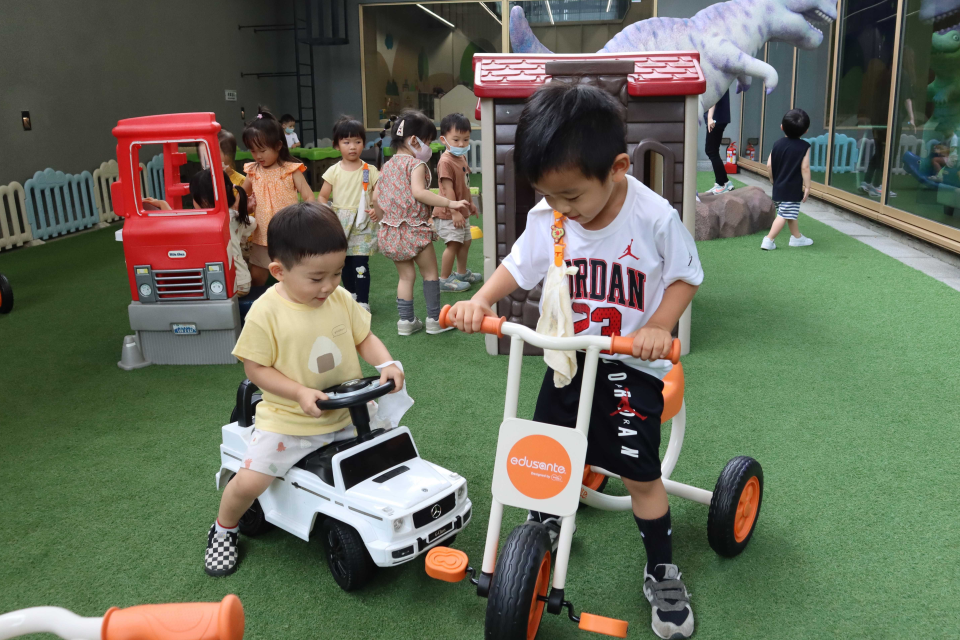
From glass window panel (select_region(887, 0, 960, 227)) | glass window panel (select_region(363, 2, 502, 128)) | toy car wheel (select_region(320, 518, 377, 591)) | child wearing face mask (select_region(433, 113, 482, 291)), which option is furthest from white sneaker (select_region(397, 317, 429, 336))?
glass window panel (select_region(363, 2, 502, 128))

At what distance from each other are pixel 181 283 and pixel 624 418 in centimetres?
271

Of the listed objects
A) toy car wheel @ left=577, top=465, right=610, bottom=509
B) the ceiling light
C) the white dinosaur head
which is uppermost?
the ceiling light

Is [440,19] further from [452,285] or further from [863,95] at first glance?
[452,285]

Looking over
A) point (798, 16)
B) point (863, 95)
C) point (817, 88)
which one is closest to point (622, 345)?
point (798, 16)

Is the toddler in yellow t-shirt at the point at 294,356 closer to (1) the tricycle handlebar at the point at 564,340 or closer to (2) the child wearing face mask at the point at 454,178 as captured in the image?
(1) the tricycle handlebar at the point at 564,340

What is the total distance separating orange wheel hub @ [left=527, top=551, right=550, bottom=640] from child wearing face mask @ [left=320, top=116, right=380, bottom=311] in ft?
9.76

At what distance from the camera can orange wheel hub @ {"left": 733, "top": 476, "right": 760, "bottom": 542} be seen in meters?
2.00

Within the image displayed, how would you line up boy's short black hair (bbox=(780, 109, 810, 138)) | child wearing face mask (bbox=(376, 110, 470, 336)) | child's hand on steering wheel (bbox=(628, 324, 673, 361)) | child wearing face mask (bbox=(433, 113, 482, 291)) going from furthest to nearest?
boy's short black hair (bbox=(780, 109, 810, 138)), child wearing face mask (bbox=(433, 113, 482, 291)), child wearing face mask (bbox=(376, 110, 470, 336)), child's hand on steering wheel (bbox=(628, 324, 673, 361))

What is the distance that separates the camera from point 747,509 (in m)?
2.05

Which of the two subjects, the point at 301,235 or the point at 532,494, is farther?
the point at 301,235

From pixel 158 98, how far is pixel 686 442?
9357 millimetres

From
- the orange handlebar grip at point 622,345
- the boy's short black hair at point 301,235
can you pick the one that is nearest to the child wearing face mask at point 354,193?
the boy's short black hair at point 301,235

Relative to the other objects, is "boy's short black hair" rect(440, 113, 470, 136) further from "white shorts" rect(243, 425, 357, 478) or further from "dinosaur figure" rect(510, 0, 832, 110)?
"white shorts" rect(243, 425, 357, 478)

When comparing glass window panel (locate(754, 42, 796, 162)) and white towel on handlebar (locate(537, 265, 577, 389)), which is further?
glass window panel (locate(754, 42, 796, 162))
